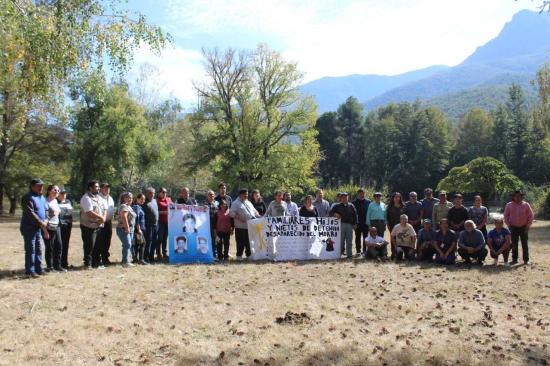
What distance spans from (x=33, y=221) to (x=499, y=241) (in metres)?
10.1

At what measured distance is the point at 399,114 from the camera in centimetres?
7119

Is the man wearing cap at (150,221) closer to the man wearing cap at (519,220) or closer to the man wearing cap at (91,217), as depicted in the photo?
the man wearing cap at (91,217)

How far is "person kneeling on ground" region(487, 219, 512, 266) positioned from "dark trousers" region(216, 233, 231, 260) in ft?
20.9

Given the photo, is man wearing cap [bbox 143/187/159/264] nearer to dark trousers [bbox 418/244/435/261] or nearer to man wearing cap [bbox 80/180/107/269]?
man wearing cap [bbox 80/180/107/269]

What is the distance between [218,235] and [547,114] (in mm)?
23392

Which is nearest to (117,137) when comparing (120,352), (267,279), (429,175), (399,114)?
(267,279)

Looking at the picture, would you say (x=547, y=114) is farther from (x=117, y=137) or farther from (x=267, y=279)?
(x=117, y=137)

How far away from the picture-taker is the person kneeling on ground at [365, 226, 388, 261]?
40.6 feet

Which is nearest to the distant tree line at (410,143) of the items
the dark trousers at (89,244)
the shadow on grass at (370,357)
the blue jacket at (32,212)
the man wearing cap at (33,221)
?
the dark trousers at (89,244)

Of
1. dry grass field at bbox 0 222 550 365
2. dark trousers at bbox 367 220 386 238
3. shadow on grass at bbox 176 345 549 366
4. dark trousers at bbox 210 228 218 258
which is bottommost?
shadow on grass at bbox 176 345 549 366

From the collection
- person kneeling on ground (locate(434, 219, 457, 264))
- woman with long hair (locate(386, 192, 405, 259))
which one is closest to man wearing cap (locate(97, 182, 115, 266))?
woman with long hair (locate(386, 192, 405, 259))

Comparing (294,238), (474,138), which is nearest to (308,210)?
(294,238)

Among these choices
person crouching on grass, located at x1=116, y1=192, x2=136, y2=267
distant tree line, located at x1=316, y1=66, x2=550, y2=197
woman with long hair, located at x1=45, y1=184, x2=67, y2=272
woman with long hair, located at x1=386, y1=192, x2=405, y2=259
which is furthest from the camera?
distant tree line, located at x1=316, y1=66, x2=550, y2=197

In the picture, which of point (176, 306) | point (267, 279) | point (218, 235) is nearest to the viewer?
point (176, 306)
